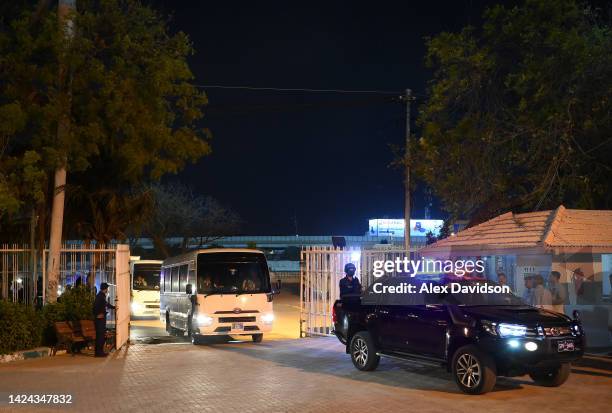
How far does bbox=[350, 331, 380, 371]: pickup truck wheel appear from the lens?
13.1 metres

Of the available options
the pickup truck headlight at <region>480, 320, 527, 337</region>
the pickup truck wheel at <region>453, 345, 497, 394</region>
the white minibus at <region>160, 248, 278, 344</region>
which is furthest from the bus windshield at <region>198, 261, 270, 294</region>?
the pickup truck headlight at <region>480, 320, 527, 337</region>

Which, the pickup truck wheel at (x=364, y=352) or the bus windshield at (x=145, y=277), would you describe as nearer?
the pickup truck wheel at (x=364, y=352)

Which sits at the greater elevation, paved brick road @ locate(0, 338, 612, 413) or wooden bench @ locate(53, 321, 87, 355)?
wooden bench @ locate(53, 321, 87, 355)

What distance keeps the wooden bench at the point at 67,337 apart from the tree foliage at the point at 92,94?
2.88 meters

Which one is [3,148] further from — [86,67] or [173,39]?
[173,39]

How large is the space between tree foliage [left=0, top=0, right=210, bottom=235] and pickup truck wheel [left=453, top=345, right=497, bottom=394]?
32.9 ft

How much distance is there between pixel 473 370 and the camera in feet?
36.0

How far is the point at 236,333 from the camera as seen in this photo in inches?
739

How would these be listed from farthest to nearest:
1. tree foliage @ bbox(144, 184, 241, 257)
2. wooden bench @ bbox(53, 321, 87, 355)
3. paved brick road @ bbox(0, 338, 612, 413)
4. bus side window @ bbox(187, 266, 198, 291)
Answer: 1. tree foliage @ bbox(144, 184, 241, 257)
2. bus side window @ bbox(187, 266, 198, 291)
3. wooden bench @ bbox(53, 321, 87, 355)
4. paved brick road @ bbox(0, 338, 612, 413)

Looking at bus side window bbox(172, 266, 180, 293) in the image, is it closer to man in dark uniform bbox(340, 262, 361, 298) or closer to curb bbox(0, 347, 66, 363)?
curb bbox(0, 347, 66, 363)

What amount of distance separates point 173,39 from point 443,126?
26.7 feet

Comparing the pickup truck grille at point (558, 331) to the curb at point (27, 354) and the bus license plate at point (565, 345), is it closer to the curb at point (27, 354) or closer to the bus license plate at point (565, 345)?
the bus license plate at point (565, 345)

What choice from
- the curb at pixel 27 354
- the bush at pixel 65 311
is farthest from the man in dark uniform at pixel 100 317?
the bush at pixel 65 311

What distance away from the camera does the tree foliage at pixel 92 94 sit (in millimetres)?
17172
